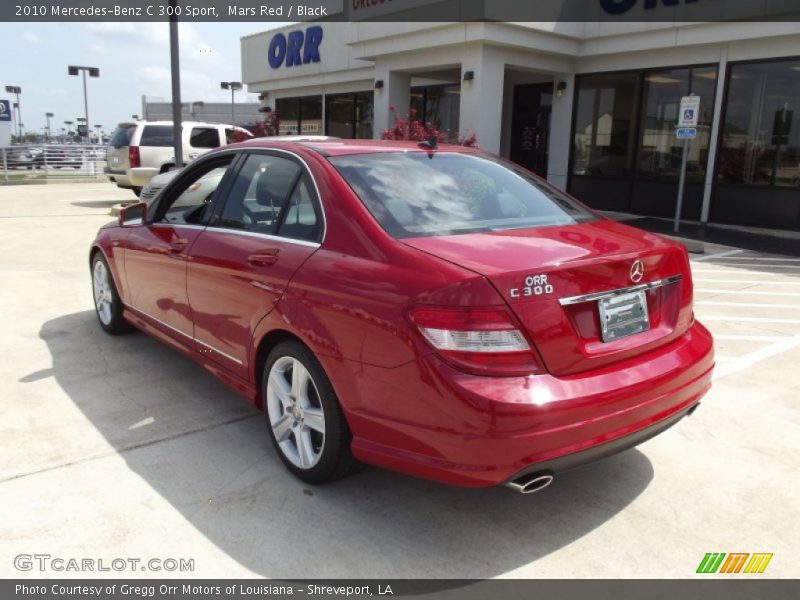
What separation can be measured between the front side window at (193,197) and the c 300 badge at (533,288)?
233 cm

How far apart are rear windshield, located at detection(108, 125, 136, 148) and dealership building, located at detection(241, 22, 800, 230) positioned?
5.89 meters

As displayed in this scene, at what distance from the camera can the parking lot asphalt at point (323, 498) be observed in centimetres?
273

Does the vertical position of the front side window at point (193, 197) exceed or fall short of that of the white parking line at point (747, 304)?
it exceeds it

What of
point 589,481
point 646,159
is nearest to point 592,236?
point 589,481

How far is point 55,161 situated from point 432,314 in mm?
30261

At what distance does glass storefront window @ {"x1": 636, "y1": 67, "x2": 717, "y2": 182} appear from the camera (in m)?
13.4

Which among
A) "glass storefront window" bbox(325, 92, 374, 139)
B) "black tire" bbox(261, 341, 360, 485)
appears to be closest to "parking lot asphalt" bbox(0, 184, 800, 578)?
"black tire" bbox(261, 341, 360, 485)

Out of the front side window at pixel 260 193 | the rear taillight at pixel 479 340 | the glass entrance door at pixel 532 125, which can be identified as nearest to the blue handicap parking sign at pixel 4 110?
the glass entrance door at pixel 532 125

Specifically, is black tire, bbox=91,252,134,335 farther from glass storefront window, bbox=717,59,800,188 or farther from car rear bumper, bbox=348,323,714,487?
glass storefront window, bbox=717,59,800,188

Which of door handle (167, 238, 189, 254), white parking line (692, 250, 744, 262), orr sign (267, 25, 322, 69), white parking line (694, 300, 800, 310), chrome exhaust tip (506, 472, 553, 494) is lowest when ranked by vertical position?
white parking line (694, 300, 800, 310)

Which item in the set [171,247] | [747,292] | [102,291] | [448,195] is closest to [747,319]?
[747,292]

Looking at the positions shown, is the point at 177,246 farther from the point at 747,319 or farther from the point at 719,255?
the point at 719,255

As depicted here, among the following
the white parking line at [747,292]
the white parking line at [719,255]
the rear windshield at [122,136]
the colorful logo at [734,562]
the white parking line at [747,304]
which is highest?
the rear windshield at [122,136]

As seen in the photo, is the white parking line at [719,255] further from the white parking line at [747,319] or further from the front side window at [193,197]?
the front side window at [193,197]
